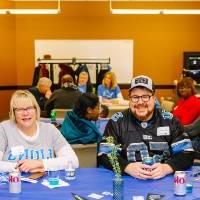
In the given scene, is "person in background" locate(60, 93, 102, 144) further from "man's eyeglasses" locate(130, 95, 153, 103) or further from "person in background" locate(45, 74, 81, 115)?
"person in background" locate(45, 74, 81, 115)

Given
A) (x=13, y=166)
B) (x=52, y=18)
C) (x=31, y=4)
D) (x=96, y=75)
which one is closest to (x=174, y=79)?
(x=96, y=75)

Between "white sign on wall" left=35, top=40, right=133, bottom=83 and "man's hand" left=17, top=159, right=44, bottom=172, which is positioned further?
"white sign on wall" left=35, top=40, right=133, bottom=83

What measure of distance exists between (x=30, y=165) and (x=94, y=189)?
0.57 m

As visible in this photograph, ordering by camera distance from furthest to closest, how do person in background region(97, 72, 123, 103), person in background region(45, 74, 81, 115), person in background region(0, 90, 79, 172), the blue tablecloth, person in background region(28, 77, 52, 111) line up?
person in background region(97, 72, 123, 103) → person in background region(28, 77, 52, 111) → person in background region(45, 74, 81, 115) → person in background region(0, 90, 79, 172) → the blue tablecloth

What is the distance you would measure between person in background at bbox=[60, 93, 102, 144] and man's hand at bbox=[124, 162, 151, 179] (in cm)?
101

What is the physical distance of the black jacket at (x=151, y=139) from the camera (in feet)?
9.55

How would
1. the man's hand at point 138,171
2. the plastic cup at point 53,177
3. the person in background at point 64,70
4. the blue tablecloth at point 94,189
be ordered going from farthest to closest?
the person in background at point 64,70
the man's hand at point 138,171
the plastic cup at point 53,177
the blue tablecloth at point 94,189

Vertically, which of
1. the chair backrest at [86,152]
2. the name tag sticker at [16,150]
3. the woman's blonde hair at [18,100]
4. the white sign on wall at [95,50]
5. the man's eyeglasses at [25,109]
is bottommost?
the chair backrest at [86,152]

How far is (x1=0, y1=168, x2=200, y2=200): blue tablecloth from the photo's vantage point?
2.24 meters

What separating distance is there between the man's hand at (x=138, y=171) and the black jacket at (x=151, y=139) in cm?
21

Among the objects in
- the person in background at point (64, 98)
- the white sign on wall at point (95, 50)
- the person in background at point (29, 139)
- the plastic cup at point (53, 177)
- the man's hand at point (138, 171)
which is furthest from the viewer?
the white sign on wall at point (95, 50)

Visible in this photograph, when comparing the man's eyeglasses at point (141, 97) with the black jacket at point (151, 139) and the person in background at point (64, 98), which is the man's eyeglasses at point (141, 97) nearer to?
the black jacket at point (151, 139)

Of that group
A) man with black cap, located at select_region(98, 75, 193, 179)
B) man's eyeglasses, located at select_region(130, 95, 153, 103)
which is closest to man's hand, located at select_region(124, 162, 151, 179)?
man with black cap, located at select_region(98, 75, 193, 179)

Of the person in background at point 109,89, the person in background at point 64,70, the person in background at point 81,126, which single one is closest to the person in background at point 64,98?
the person in background at point 109,89
